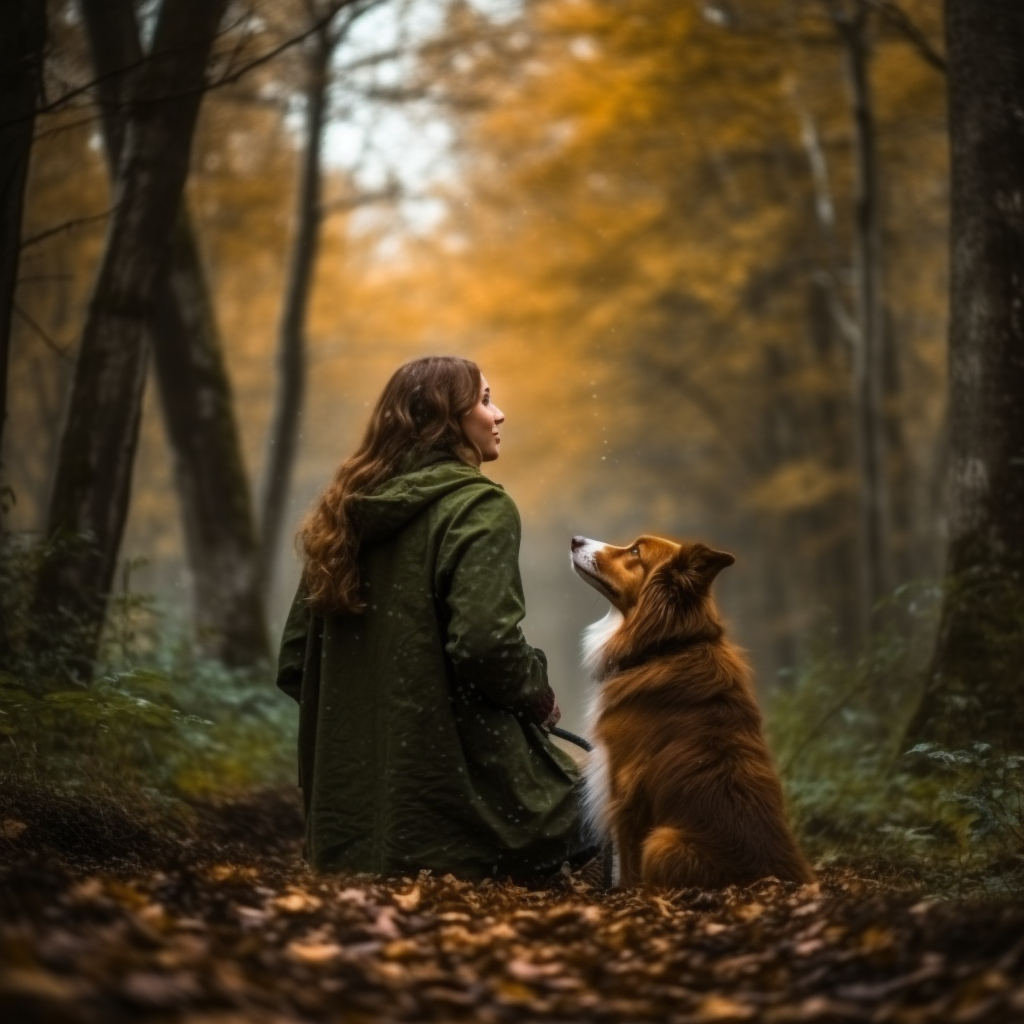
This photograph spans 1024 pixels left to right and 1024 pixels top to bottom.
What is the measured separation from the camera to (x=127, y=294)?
715 centimetres

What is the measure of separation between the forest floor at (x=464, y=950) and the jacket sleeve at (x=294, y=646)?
0.87 meters

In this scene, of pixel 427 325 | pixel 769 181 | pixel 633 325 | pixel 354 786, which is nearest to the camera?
pixel 354 786

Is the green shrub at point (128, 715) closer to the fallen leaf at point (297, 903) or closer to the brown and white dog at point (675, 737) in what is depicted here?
the fallen leaf at point (297, 903)

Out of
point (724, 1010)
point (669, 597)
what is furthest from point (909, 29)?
point (724, 1010)

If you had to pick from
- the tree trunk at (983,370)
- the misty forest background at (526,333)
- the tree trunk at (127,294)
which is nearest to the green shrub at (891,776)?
the misty forest background at (526,333)

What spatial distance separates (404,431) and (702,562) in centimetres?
135

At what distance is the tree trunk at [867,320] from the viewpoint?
12648 mm

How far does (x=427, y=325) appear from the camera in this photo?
22984 mm

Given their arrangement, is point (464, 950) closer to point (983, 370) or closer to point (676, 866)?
point (676, 866)

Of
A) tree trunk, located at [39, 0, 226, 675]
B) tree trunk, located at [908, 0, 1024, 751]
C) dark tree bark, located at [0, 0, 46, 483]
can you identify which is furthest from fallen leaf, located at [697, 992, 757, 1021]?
tree trunk, located at [39, 0, 226, 675]

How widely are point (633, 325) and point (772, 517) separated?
4.01 metres

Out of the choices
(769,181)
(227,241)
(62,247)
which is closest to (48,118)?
(62,247)

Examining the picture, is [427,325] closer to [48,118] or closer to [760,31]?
[760,31]

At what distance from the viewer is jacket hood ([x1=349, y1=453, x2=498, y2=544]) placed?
16.6 feet
